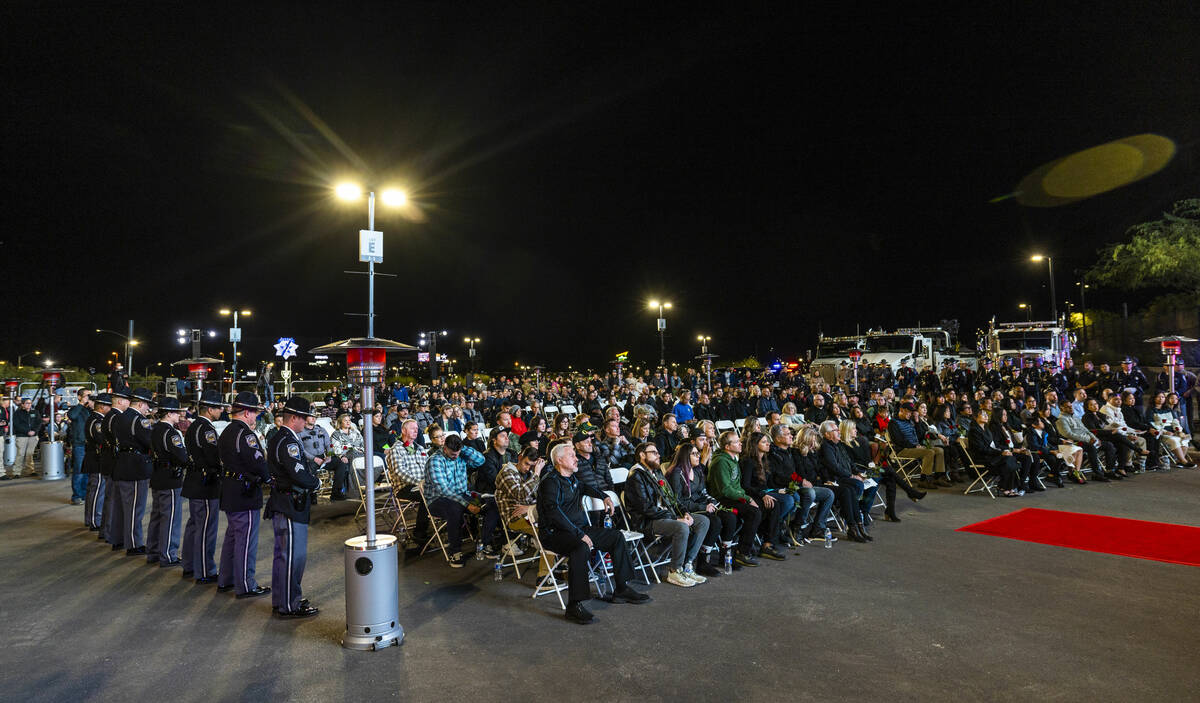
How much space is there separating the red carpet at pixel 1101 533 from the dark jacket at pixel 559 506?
17.1 ft

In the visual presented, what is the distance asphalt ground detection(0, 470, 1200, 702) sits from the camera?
3.86m

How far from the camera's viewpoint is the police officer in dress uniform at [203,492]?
5934 millimetres

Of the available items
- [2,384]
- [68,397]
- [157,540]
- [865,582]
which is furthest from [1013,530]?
[2,384]

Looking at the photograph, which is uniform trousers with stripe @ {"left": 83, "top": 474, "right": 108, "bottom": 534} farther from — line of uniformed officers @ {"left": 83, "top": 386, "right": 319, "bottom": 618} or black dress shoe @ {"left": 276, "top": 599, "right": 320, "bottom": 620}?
black dress shoe @ {"left": 276, "top": 599, "right": 320, "bottom": 620}

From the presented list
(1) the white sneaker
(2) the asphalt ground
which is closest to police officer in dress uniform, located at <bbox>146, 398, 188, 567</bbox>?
(2) the asphalt ground

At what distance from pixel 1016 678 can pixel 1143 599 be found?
2.35 m

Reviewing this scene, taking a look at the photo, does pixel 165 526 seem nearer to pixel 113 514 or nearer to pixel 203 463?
pixel 113 514

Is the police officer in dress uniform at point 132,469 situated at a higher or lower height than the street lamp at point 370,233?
lower

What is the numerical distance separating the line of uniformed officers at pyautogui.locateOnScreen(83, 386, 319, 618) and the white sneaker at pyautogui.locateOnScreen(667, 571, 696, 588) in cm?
313

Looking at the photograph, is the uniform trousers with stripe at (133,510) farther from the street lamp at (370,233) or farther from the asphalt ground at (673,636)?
the street lamp at (370,233)

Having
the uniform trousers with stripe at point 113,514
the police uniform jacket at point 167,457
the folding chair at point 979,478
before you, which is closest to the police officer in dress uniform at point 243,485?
the police uniform jacket at point 167,457

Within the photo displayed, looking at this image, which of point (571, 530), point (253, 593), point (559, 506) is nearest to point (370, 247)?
point (559, 506)

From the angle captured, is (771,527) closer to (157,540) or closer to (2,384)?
(157,540)

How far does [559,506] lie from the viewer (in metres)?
5.58
